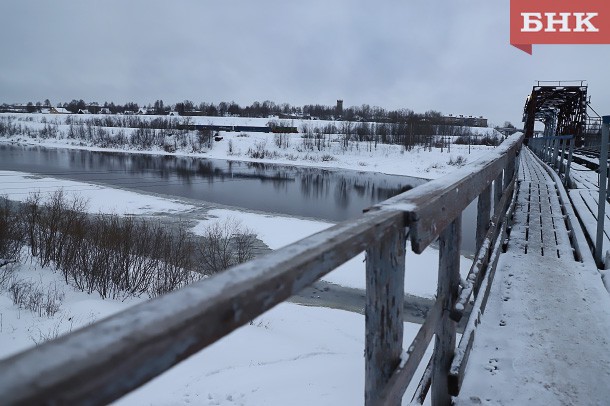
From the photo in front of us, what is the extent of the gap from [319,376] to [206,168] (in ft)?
127

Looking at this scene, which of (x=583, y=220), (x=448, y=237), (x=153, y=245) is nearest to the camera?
(x=448, y=237)

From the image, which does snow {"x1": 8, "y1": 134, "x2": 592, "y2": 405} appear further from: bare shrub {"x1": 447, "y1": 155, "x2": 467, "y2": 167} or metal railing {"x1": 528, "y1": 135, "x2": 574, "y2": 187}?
bare shrub {"x1": 447, "y1": 155, "x2": 467, "y2": 167}

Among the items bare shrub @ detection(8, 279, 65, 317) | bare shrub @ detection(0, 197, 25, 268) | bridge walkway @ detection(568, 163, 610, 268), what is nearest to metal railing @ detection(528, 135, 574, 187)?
bridge walkway @ detection(568, 163, 610, 268)

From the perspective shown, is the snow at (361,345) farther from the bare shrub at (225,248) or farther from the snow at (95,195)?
the snow at (95,195)

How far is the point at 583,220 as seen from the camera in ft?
18.4

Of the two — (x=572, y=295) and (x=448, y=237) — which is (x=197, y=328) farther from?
(x=572, y=295)

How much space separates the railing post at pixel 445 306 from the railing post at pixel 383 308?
75 centimetres

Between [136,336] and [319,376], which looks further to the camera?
[319,376]

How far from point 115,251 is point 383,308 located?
14.3 metres

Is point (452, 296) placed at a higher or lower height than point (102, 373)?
lower

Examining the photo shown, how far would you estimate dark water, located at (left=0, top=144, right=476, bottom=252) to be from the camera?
24641 millimetres

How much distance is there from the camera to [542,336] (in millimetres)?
2641

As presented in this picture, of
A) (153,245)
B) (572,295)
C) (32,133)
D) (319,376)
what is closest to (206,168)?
(153,245)

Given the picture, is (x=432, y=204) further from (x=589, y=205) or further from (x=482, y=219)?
(x=589, y=205)
